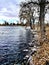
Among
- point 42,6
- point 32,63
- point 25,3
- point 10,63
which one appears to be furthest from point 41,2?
point 32,63

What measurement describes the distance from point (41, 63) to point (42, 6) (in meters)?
17.2

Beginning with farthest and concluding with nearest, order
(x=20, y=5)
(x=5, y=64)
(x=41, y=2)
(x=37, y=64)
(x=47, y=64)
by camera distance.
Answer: (x=20, y=5) → (x=41, y=2) → (x=5, y=64) → (x=37, y=64) → (x=47, y=64)

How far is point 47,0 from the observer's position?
25.9 m

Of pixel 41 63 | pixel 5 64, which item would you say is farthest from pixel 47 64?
pixel 5 64

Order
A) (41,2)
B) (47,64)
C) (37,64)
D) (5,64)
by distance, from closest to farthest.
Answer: (47,64) → (37,64) → (5,64) → (41,2)

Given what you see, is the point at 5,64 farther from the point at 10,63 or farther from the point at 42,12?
the point at 42,12

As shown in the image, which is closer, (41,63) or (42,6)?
(41,63)

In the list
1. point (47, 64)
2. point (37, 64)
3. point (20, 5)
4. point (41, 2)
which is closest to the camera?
point (47, 64)

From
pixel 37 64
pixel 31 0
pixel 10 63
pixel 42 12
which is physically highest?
pixel 31 0

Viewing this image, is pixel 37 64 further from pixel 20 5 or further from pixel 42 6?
pixel 20 5

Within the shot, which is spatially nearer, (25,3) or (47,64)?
(47,64)

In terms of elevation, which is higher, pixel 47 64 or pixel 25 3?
pixel 25 3

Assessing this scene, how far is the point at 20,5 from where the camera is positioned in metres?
28.0

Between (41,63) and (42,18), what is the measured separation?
17.4 meters
